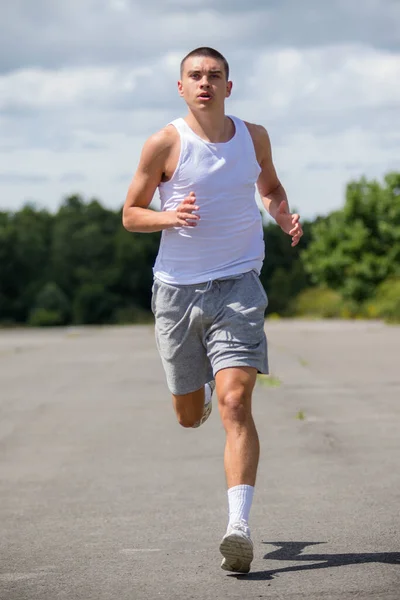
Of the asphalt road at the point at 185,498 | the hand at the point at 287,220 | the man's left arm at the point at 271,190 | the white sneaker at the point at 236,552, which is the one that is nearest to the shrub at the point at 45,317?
the asphalt road at the point at 185,498

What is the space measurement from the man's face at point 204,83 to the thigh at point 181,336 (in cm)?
86

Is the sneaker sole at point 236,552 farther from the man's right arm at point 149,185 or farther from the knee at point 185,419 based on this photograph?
the man's right arm at point 149,185

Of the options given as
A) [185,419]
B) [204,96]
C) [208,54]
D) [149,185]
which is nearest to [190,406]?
[185,419]

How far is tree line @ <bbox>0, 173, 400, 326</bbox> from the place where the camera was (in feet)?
260

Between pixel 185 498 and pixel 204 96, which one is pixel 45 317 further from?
pixel 204 96

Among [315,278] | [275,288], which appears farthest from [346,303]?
[275,288]

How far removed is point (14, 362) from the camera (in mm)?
23453

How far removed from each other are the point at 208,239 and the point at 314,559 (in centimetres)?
150

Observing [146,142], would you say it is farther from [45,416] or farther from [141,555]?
[45,416]

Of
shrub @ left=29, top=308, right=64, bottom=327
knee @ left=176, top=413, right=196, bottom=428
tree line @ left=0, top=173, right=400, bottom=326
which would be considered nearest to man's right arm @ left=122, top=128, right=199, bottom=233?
knee @ left=176, top=413, right=196, bottom=428

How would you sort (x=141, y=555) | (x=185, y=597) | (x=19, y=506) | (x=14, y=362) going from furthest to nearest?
1. (x=14, y=362)
2. (x=19, y=506)
3. (x=141, y=555)
4. (x=185, y=597)

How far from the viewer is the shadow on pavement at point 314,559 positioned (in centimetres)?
509

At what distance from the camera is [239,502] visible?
5.28 m

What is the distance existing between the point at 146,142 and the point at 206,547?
6.13 ft
